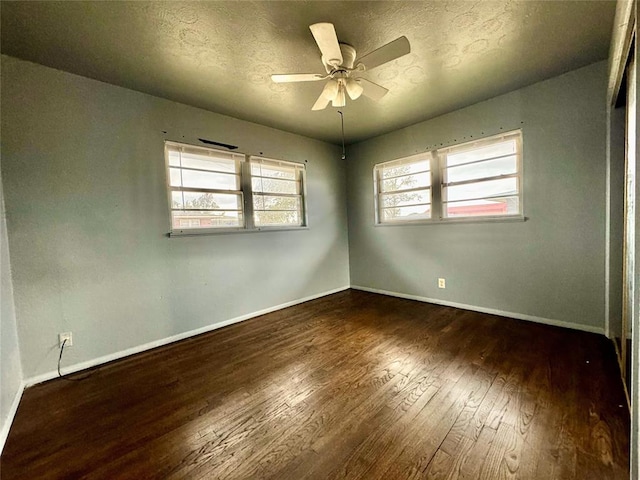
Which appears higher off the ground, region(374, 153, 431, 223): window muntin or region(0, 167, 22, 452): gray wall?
region(374, 153, 431, 223): window muntin

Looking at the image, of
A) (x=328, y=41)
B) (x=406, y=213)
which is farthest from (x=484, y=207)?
(x=328, y=41)

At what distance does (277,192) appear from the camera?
362 cm

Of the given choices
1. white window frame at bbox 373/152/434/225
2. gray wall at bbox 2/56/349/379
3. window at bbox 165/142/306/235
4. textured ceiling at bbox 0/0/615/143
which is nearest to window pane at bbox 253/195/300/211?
window at bbox 165/142/306/235

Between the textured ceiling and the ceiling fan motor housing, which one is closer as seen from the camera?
the textured ceiling

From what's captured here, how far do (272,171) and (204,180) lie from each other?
96cm

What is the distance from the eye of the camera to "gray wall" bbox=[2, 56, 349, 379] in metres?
1.97

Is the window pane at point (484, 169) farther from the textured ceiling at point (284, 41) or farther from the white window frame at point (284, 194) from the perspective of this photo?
the white window frame at point (284, 194)

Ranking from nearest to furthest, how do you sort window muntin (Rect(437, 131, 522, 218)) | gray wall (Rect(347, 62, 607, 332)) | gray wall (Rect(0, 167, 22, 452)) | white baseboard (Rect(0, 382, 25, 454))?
1. white baseboard (Rect(0, 382, 25, 454))
2. gray wall (Rect(0, 167, 22, 452))
3. gray wall (Rect(347, 62, 607, 332))
4. window muntin (Rect(437, 131, 522, 218))

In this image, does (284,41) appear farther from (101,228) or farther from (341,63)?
(101,228)

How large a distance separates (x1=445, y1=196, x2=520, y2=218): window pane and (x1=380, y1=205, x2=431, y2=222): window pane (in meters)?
0.29

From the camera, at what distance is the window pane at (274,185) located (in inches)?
133

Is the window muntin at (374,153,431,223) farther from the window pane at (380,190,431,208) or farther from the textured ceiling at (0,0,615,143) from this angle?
the textured ceiling at (0,0,615,143)

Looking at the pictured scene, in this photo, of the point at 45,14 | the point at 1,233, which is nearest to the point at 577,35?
the point at 45,14

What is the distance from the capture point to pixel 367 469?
117 centimetres
